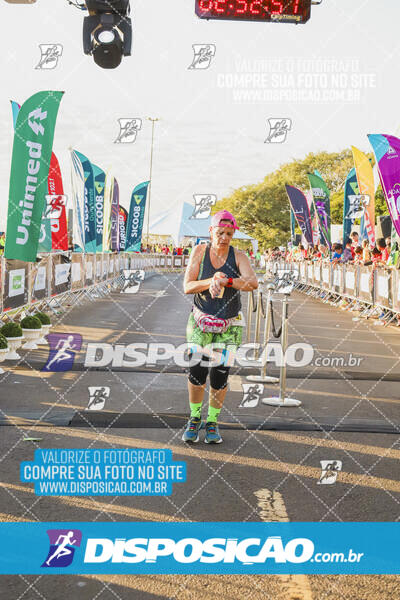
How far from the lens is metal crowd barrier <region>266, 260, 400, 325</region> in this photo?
15.7 m

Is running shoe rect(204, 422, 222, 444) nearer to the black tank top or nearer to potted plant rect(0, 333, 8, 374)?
the black tank top

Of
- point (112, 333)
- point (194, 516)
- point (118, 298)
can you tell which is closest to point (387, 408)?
point (194, 516)

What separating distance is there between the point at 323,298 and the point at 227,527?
22172mm

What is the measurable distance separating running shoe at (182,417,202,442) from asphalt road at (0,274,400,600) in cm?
11

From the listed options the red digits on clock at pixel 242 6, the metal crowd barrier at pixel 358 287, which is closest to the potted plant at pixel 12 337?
the red digits on clock at pixel 242 6

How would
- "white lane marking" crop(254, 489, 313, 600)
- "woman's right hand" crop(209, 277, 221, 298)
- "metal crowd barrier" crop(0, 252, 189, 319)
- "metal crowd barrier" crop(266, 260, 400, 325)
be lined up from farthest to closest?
"metal crowd barrier" crop(266, 260, 400, 325), "metal crowd barrier" crop(0, 252, 189, 319), "woman's right hand" crop(209, 277, 221, 298), "white lane marking" crop(254, 489, 313, 600)

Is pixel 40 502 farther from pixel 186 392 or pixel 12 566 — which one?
pixel 186 392

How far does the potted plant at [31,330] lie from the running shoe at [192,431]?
6051mm

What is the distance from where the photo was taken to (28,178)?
11.8 m

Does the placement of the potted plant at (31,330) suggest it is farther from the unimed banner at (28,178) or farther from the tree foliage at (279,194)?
the tree foliage at (279,194)

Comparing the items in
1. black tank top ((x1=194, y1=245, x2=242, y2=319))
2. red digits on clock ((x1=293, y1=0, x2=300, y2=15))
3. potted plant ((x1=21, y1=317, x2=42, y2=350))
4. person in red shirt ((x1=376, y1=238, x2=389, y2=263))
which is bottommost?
potted plant ((x1=21, y1=317, x2=42, y2=350))

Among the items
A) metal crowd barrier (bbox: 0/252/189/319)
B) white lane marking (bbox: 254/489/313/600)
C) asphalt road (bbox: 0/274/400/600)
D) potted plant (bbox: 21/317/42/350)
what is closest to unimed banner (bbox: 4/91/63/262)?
metal crowd barrier (bbox: 0/252/189/319)

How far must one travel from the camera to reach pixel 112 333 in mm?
14062

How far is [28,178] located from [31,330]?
2.54 m
